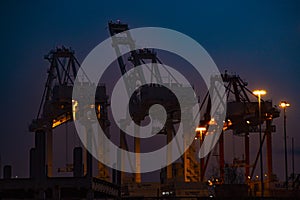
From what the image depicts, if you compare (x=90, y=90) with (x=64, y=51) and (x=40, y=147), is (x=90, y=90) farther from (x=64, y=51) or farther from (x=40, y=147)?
(x=40, y=147)

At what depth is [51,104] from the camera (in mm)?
79062

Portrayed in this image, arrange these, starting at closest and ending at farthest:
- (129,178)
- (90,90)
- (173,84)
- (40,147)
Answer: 1. (40,147)
2. (173,84)
3. (90,90)
4. (129,178)

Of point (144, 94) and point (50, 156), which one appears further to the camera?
point (50, 156)

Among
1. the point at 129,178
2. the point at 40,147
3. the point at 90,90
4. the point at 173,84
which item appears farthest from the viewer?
the point at 129,178

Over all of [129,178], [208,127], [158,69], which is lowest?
[129,178]

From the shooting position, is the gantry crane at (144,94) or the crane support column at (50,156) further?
the crane support column at (50,156)

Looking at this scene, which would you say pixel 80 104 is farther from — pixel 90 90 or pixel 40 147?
pixel 40 147

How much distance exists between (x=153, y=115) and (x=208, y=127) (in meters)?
10.4

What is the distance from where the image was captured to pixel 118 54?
283ft

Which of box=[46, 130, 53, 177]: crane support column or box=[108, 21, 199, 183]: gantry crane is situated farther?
box=[46, 130, 53, 177]: crane support column

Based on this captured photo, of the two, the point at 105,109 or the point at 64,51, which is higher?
the point at 64,51

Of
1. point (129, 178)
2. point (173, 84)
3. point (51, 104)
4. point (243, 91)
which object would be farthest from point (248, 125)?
point (51, 104)

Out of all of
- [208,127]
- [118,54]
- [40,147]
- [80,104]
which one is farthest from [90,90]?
[40,147]

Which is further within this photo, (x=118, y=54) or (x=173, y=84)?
(x=118, y=54)
